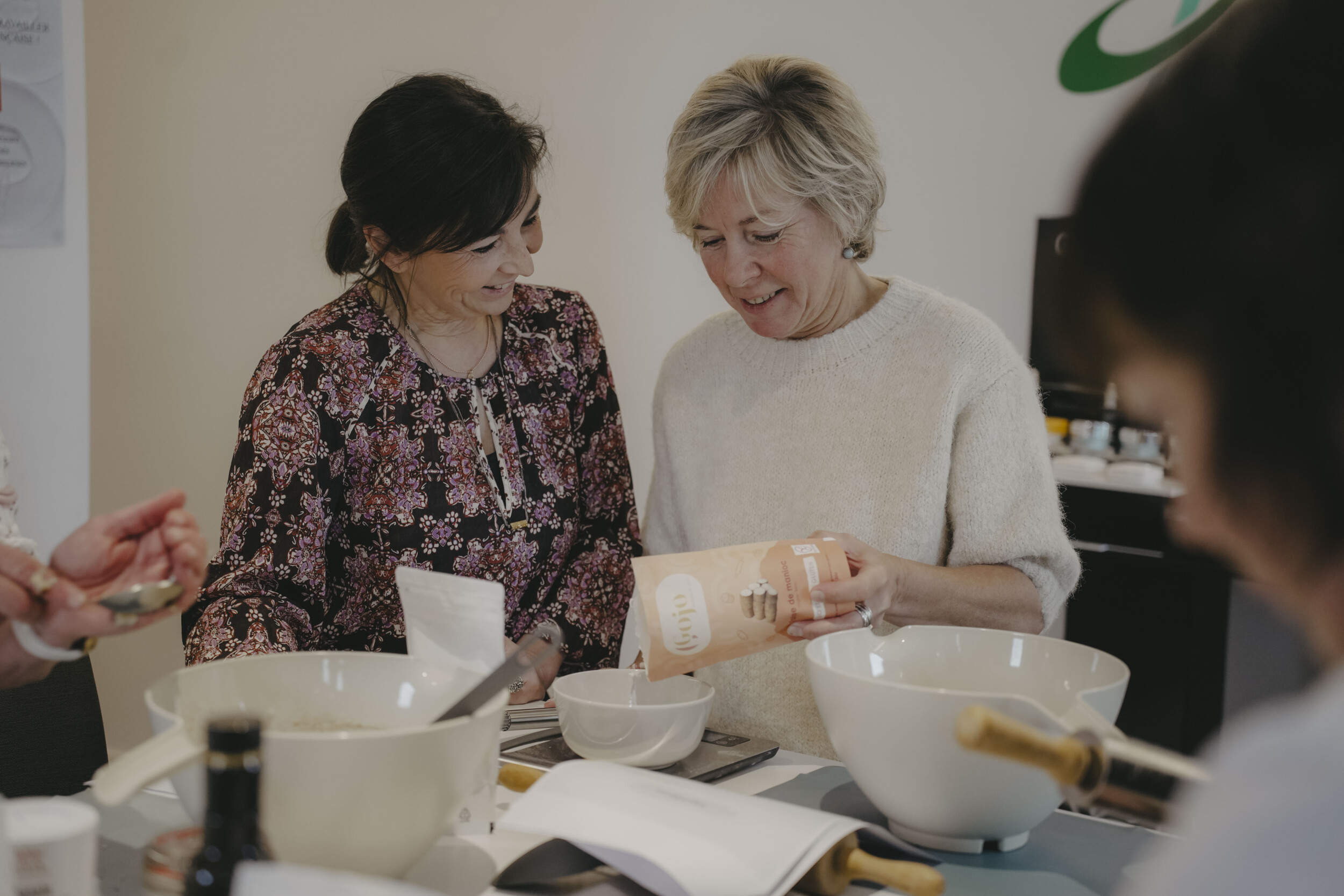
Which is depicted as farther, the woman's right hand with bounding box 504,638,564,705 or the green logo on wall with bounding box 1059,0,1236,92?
the green logo on wall with bounding box 1059,0,1236,92

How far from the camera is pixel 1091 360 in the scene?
0.63 m

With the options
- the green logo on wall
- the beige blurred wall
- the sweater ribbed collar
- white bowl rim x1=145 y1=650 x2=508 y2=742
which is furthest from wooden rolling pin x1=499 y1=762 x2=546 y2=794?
the green logo on wall

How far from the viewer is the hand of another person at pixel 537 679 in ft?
4.88

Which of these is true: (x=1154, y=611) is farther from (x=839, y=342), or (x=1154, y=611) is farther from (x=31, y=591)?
(x=31, y=591)

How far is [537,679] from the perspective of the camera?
1.53m

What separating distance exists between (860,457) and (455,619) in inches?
26.0

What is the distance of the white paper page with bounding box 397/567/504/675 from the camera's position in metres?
1.04

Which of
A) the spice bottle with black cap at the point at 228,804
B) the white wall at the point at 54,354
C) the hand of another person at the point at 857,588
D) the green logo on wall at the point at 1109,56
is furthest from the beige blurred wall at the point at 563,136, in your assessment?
the spice bottle with black cap at the point at 228,804

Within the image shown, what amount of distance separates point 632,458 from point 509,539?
1.48 metres

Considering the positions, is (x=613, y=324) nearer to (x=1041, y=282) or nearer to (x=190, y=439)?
(x=1041, y=282)

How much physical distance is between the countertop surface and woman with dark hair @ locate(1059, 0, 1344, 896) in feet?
1.38

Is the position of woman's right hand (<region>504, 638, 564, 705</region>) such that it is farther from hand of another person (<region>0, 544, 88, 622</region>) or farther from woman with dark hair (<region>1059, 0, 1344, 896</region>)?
woman with dark hair (<region>1059, 0, 1344, 896</region>)

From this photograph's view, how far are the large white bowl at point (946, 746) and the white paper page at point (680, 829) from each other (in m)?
0.08

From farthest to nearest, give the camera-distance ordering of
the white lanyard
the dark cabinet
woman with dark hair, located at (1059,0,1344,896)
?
the dark cabinet → the white lanyard → woman with dark hair, located at (1059,0,1344,896)
